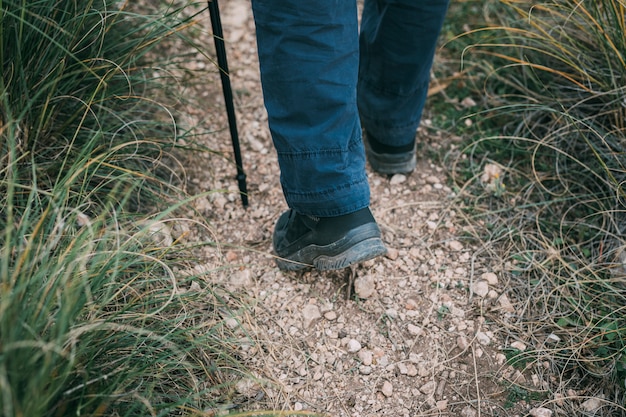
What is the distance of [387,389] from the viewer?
1.46m

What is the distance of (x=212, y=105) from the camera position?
83.6 inches

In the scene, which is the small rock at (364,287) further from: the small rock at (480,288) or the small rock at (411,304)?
the small rock at (480,288)

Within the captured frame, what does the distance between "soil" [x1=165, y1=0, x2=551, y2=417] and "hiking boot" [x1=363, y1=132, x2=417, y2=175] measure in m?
0.04

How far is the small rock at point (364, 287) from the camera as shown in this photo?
5.40 ft

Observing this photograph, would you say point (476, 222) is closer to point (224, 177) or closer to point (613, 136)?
point (613, 136)

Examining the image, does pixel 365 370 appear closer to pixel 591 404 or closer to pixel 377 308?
pixel 377 308

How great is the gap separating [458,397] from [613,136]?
1.03 meters

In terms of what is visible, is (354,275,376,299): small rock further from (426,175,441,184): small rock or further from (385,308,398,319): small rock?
(426,175,441,184): small rock

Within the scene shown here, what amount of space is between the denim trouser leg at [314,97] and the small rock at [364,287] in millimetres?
290

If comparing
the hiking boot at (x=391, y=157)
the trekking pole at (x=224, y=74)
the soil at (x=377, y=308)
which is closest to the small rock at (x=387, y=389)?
the soil at (x=377, y=308)

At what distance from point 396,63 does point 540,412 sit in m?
1.07

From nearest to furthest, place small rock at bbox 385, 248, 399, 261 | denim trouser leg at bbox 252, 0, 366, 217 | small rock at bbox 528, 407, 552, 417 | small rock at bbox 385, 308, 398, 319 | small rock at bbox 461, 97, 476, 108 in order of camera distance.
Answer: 1. denim trouser leg at bbox 252, 0, 366, 217
2. small rock at bbox 528, 407, 552, 417
3. small rock at bbox 385, 308, 398, 319
4. small rock at bbox 385, 248, 399, 261
5. small rock at bbox 461, 97, 476, 108

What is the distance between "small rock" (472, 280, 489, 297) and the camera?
5.42 feet

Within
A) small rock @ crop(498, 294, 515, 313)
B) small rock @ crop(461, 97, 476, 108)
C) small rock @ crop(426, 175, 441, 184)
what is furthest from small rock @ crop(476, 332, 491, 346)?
small rock @ crop(461, 97, 476, 108)
